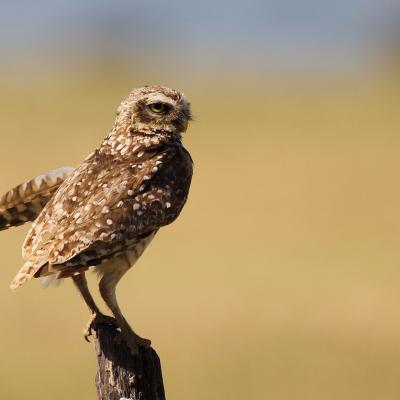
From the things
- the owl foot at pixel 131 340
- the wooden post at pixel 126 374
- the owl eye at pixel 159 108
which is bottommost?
the wooden post at pixel 126 374

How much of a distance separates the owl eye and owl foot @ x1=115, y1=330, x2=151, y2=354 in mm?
1499

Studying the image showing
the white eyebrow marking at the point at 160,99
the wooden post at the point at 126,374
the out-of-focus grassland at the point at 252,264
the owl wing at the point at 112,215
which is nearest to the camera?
the owl wing at the point at 112,215

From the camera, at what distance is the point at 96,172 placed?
26.6ft

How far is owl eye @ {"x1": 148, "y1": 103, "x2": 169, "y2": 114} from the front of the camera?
851 centimetres

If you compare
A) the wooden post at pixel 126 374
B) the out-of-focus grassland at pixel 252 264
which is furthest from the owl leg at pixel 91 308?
the out-of-focus grassland at pixel 252 264

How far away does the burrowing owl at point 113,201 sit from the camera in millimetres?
7461

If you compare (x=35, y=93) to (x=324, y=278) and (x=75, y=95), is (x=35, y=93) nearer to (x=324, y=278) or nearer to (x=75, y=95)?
(x=75, y=95)

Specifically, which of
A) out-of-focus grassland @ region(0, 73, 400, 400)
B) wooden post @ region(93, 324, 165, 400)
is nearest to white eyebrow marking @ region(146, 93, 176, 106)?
wooden post @ region(93, 324, 165, 400)

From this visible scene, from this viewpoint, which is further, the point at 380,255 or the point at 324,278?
the point at 380,255

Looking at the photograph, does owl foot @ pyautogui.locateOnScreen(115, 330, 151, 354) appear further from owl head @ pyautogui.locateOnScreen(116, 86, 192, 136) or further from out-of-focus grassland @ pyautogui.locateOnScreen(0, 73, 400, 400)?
out-of-focus grassland @ pyautogui.locateOnScreen(0, 73, 400, 400)

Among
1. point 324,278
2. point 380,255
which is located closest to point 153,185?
point 324,278

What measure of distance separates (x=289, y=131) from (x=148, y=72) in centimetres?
1953

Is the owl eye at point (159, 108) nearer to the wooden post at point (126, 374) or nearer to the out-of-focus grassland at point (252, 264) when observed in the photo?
the wooden post at point (126, 374)

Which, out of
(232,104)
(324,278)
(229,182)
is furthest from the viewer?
(232,104)
